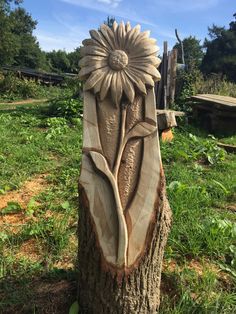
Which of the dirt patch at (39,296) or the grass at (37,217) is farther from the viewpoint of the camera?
the grass at (37,217)

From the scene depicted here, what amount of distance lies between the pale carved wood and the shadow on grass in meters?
0.54

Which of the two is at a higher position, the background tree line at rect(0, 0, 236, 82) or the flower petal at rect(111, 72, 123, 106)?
the background tree line at rect(0, 0, 236, 82)

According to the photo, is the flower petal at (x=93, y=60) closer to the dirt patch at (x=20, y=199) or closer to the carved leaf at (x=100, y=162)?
the carved leaf at (x=100, y=162)

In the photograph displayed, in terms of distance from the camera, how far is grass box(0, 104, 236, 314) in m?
2.19

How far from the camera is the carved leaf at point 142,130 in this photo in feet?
6.06


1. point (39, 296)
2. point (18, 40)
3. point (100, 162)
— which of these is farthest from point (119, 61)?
point (18, 40)

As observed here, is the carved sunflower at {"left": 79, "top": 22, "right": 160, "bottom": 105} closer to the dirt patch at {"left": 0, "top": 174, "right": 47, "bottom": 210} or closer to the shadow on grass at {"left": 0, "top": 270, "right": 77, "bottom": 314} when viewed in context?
the shadow on grass at {"left": 0, "top": 270, "right": 77, "bottom": 314}

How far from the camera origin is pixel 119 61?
1.81m

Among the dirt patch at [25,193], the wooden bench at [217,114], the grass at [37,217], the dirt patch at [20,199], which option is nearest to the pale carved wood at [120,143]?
the grass at [37,217]

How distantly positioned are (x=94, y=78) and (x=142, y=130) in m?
0.36

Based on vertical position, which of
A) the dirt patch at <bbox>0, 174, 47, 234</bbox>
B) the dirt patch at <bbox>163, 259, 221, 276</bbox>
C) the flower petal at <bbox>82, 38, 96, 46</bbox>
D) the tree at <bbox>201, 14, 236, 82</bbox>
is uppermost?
the tree at <bbox>201, 14, 236, 82</bbox>

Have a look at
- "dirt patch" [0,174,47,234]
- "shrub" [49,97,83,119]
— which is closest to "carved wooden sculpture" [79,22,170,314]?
"dirt patch" [0,174,47,234]

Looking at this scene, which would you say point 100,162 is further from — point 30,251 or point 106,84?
point 30,251

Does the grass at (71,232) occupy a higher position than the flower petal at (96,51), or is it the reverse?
the flower petal at (96,51)
